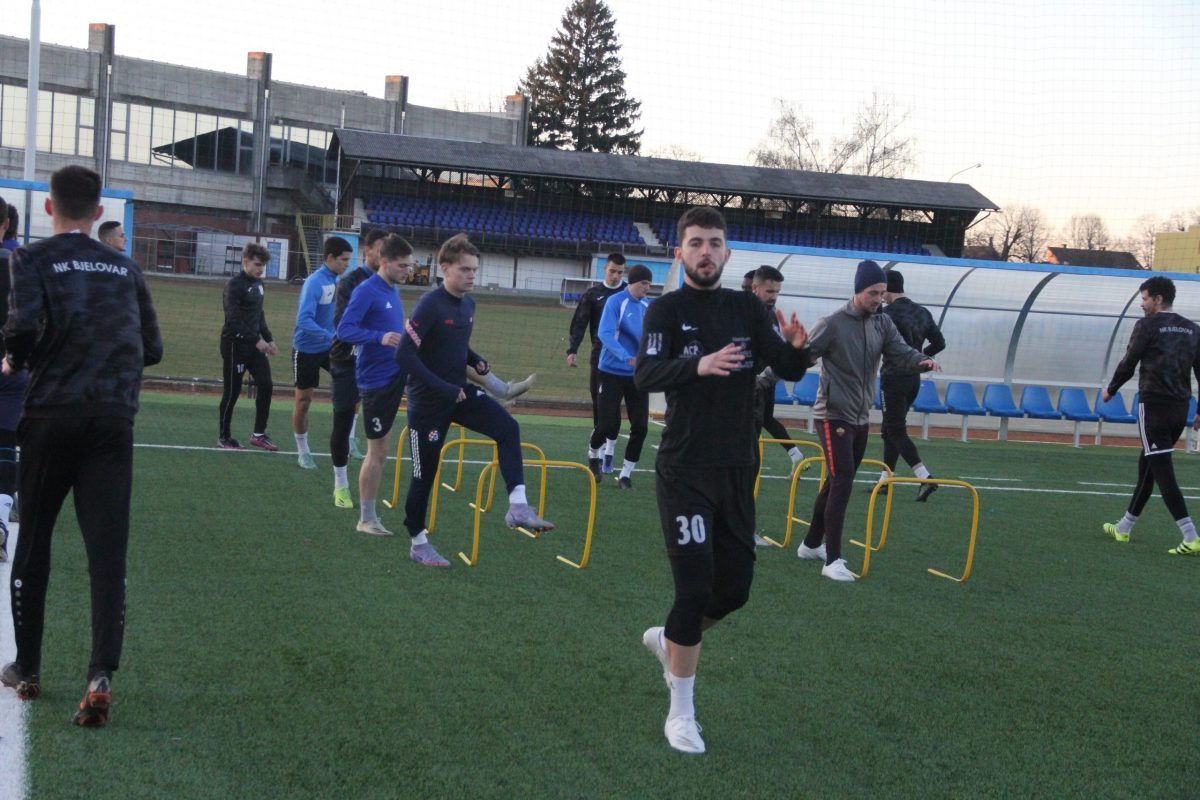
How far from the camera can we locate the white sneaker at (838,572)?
7230mm

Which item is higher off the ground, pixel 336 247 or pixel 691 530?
pixel 336 247

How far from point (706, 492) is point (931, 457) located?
1087 centimetres

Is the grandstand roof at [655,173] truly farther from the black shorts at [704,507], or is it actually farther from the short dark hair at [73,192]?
the black shorts at [704,507]

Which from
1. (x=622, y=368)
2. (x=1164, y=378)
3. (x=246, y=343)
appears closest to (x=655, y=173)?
(x=246, y=343)

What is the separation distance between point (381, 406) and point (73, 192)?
364 centimetres

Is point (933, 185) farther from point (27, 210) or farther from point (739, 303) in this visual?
point (739, 303)

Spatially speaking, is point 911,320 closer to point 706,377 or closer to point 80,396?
point 706,377

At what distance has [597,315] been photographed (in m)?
11.6

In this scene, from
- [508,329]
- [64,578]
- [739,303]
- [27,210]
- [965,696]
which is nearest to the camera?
[739,303]

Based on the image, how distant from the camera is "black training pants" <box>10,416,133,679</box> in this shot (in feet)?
13.3

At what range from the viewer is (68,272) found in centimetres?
402

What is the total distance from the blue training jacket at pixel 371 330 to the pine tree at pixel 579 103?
221 feet

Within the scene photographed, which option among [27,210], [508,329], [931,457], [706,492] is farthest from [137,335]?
[508,329]

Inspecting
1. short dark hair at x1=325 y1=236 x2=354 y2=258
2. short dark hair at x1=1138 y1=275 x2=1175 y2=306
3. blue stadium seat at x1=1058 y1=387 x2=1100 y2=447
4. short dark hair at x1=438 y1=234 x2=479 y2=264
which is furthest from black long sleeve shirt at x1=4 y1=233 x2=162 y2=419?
blue stadium seat at x1=1058 y1=387 x2=1100 y2=447
